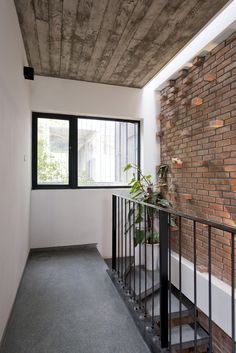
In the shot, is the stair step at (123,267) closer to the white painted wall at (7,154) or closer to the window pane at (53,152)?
the white painted wall at (7,154)

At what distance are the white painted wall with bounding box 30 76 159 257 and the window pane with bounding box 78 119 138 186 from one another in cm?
20

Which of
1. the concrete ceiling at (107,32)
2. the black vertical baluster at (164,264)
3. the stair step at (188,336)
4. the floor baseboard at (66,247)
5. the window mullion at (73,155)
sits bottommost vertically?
the stair step at (188,336)

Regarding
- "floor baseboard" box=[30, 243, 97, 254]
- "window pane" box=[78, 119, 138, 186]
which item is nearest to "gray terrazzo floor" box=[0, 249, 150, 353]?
"floor baseboard" box=[30, 243, 97, 254]

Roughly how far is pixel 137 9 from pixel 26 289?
2.79m

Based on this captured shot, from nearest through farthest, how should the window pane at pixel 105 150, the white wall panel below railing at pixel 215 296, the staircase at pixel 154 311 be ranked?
the staircase at pixel 154 311
the white wall panel below railing at pixel 215 296
the window pane at pixel 105 150

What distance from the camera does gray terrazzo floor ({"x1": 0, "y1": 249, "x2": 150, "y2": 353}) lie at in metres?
1.55

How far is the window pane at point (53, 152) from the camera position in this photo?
337 centimetres

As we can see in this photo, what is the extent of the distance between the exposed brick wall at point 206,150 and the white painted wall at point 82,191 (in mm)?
386

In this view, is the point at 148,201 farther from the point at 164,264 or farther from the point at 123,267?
the point at 164,264

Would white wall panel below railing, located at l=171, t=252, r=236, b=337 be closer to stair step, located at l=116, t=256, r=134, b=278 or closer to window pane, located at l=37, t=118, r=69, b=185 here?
stair step, located at l=116, t=256, r=134, b=278

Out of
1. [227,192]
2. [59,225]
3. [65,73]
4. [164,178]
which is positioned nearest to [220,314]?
[227,192]

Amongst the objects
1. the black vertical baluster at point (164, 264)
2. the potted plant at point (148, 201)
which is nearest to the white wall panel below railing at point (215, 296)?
the potted plant at point (148, 201)

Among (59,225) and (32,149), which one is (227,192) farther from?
(32,149)

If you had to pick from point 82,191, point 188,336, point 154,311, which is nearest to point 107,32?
point 82,191
